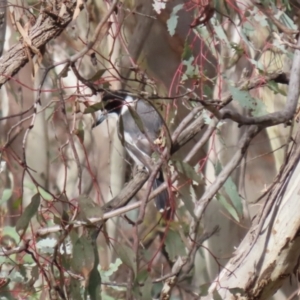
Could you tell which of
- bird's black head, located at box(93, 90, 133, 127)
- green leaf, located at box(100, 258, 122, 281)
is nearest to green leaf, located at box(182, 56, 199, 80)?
bird's black head, located at box(93, 90, 133, 127)

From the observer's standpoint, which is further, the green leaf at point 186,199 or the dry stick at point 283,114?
the green leaf at point 186,199

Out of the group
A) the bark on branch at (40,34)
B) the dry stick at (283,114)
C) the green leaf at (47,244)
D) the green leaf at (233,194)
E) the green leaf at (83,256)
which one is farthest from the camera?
the green leaf at (233,194)

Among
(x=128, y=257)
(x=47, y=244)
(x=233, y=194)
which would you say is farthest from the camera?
(x=233, y=194)

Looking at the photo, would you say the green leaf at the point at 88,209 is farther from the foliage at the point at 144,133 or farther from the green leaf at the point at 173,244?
the green leaf at the point at 173,244

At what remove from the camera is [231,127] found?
2016mm

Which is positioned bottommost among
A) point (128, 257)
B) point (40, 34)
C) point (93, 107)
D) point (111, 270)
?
point (111, 270)

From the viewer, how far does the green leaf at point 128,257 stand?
0.92 m

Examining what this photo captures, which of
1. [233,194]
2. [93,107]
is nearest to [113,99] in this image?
[93,107]

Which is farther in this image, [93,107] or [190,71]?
[190,71]

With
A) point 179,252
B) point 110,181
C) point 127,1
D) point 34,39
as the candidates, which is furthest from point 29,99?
point 179,252

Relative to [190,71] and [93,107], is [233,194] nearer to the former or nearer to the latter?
[190,71]

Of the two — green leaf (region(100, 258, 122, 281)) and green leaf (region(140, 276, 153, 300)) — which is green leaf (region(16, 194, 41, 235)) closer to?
green leaf (region(140, 276, 153, 300))

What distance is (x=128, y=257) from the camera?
935 millimetres

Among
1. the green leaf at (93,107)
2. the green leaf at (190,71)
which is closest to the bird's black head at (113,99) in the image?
the green leaf at (93,107)
